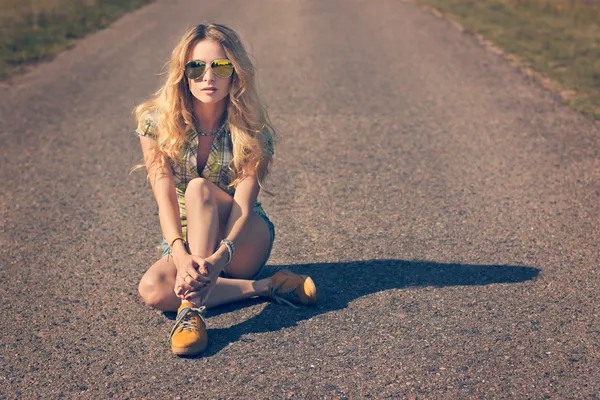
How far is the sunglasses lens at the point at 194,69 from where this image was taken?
400 cm

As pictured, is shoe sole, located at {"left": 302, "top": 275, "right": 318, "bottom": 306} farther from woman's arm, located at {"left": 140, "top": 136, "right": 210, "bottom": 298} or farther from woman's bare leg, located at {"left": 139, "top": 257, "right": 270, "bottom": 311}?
woman's arm, located at {"left": 140, "top": 136, "right": 210, "bottom": 298}

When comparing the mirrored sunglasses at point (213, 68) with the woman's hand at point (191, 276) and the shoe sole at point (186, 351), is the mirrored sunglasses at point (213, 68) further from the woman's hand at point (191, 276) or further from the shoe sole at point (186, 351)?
the shoe sole at point (186, 351)

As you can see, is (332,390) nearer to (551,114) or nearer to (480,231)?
(480,231)

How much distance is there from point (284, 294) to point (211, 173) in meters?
0.73

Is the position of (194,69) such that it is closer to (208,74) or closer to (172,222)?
(208,74)

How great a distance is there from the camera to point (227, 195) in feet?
13.5

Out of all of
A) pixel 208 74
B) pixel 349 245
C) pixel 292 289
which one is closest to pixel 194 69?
pixel 208 74

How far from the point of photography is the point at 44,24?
13.2m

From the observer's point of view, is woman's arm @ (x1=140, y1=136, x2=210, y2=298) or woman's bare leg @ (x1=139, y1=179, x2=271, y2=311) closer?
woman's arm @ (x1=140, y1=136, x2=210, y2=298)

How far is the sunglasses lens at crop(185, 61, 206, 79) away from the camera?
4000mm

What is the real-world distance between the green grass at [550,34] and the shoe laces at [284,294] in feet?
16.5

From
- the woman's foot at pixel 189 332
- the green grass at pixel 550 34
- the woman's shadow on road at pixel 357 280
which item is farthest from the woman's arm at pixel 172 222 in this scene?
the green grass at pixel 550 34

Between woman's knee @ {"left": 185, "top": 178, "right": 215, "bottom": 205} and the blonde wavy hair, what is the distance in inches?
7.9

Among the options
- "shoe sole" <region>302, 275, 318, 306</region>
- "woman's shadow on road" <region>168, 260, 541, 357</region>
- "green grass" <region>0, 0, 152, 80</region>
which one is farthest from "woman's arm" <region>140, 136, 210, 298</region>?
"green grass" <region>0, 0, 152, 80</region>
